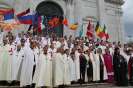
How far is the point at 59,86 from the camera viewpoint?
13.6 metres

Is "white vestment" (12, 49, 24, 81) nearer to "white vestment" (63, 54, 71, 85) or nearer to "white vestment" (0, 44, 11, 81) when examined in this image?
"white vestment" (0, 44, 11, 81)

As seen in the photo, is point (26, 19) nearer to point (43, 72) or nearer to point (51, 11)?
point (43, 72)

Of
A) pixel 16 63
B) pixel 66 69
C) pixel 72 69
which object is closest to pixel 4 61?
pixel 16 63

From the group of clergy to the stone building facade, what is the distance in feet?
28.0

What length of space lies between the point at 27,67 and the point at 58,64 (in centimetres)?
136

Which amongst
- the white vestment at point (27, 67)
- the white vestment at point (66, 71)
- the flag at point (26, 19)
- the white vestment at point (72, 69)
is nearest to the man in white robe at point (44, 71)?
the white vestment at point (27, 67)

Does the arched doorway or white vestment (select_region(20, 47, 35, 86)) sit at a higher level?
the arched doorway

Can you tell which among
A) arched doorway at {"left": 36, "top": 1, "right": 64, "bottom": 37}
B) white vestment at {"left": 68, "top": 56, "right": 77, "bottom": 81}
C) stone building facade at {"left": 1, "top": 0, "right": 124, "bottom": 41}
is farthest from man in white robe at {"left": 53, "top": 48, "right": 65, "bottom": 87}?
arched doorway at {"left": 36, "top": 1, "right": 64, "bottom": 37}

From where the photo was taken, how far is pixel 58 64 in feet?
44.0

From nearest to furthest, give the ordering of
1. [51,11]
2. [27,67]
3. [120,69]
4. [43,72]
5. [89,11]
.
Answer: [43,72] → [27,67] → [120,69] → [51,11] → [89,11]

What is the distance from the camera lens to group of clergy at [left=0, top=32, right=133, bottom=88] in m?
13.2

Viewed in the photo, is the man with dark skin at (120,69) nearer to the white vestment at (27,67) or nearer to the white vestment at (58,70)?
the white vestment at (58,70)

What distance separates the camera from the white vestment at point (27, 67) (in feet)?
42.4

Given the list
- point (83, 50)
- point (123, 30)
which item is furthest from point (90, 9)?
point (83, 50)
